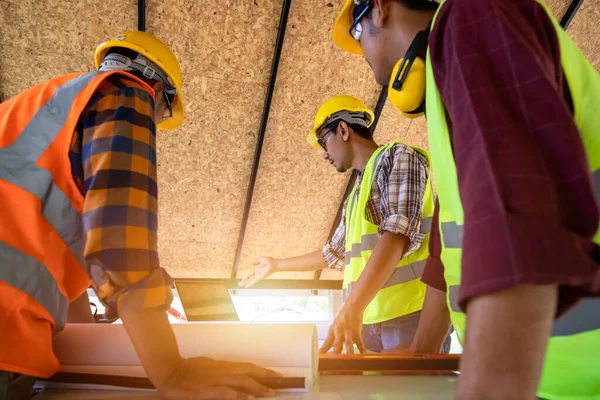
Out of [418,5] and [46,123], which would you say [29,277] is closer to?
[46,123]

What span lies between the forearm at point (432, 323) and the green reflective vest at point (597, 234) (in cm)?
66

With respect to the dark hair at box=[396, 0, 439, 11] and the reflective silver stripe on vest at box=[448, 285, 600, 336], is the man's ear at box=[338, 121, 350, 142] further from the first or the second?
the reflective silver stripe on vest at box=[448, 285, 600, 336]

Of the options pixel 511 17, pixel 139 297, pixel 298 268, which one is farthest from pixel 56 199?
pixel 298 268

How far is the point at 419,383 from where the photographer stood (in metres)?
1.16

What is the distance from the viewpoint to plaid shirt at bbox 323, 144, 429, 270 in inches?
82.5

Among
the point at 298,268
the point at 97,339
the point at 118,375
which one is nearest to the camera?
the point at 118,375

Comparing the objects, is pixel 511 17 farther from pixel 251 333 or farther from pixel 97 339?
pixel 97 339

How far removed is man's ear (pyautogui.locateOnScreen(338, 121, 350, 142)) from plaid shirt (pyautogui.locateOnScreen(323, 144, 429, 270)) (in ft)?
1.96

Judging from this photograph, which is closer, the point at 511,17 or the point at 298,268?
the point at 511,17

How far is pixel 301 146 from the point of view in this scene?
4613mm

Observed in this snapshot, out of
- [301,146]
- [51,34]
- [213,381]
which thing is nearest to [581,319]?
[213,381]

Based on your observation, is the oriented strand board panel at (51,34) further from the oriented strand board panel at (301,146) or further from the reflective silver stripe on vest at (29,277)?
the reflective silver stripe on vest at (29,277)

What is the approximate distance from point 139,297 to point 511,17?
91 centimetres

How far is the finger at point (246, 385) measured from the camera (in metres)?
0.95
